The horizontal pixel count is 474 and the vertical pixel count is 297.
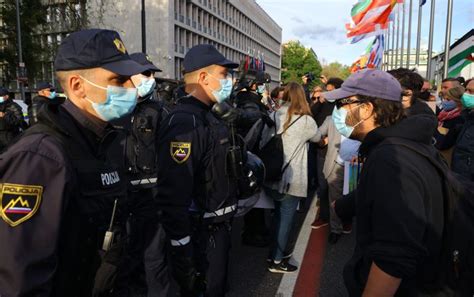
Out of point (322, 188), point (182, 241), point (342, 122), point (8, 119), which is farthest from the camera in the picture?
point (8, 119)

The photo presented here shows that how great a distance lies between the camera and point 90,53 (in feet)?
5.50

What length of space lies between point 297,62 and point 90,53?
111 m

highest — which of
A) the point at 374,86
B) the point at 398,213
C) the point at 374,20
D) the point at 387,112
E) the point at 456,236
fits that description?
the point at 374,20

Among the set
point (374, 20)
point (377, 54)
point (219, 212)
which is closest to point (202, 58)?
point (219, 212)

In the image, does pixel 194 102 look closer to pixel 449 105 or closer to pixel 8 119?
pixel 449 105

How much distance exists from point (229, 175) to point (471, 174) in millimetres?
3124

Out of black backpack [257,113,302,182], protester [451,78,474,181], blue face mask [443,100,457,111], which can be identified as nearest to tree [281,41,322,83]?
blue face mask [443,100,457,111]

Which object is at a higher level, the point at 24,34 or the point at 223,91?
the point at 24,34

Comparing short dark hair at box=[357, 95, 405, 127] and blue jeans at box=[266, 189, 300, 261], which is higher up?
short dark hair at box=[357, 95, 405, 127]

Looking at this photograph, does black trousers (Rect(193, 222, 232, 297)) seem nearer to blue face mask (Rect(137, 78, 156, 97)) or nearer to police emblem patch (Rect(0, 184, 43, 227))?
police emblem patch (Rect(0, 184, 43, 227))

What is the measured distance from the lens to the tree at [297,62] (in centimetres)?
10538

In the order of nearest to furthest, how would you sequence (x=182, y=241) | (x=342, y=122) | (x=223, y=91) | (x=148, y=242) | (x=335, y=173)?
(x=342, y=122), (x=182, y=241), (x=223, y=91), (x=148, y=242), (x=335, y=173)

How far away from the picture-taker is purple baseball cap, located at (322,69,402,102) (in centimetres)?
190

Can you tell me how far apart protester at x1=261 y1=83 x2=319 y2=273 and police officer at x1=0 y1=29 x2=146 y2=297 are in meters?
2.41
